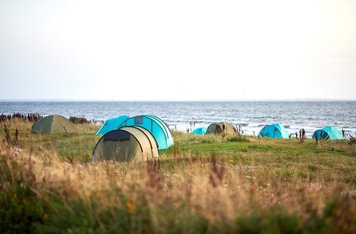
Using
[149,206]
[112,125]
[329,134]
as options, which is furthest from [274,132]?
[149,206]

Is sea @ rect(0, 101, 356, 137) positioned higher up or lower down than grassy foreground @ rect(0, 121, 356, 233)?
lower down

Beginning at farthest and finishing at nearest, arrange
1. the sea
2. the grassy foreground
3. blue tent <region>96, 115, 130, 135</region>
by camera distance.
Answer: the sea
blue tent <region>96, 115, 130, 135</region>
the grassy foreground

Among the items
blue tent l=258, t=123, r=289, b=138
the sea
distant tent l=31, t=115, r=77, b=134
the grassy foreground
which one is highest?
the grassy foreground

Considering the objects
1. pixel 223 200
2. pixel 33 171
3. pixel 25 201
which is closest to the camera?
pixel 223 200

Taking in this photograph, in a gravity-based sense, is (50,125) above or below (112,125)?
below

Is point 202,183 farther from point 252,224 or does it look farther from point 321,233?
point 321,233

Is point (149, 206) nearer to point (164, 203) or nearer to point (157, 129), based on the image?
point (164, 203)

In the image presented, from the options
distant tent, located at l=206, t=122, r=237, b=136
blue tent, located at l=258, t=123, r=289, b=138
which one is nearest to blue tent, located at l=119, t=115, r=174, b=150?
distant tent, located at l=206, t=122, r=237, b=136

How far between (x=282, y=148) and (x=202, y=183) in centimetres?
1595

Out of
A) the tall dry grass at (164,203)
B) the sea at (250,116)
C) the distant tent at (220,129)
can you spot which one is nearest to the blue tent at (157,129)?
the distant tent at (220,129)

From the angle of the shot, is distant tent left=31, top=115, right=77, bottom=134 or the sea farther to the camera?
the sea

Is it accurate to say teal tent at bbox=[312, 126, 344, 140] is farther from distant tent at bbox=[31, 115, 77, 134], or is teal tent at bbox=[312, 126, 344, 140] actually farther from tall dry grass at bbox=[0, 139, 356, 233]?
tall dry grass at bbox=[0, 139, 356, 233]

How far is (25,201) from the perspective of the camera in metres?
5.68

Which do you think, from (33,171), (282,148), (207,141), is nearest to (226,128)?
(207,141)
